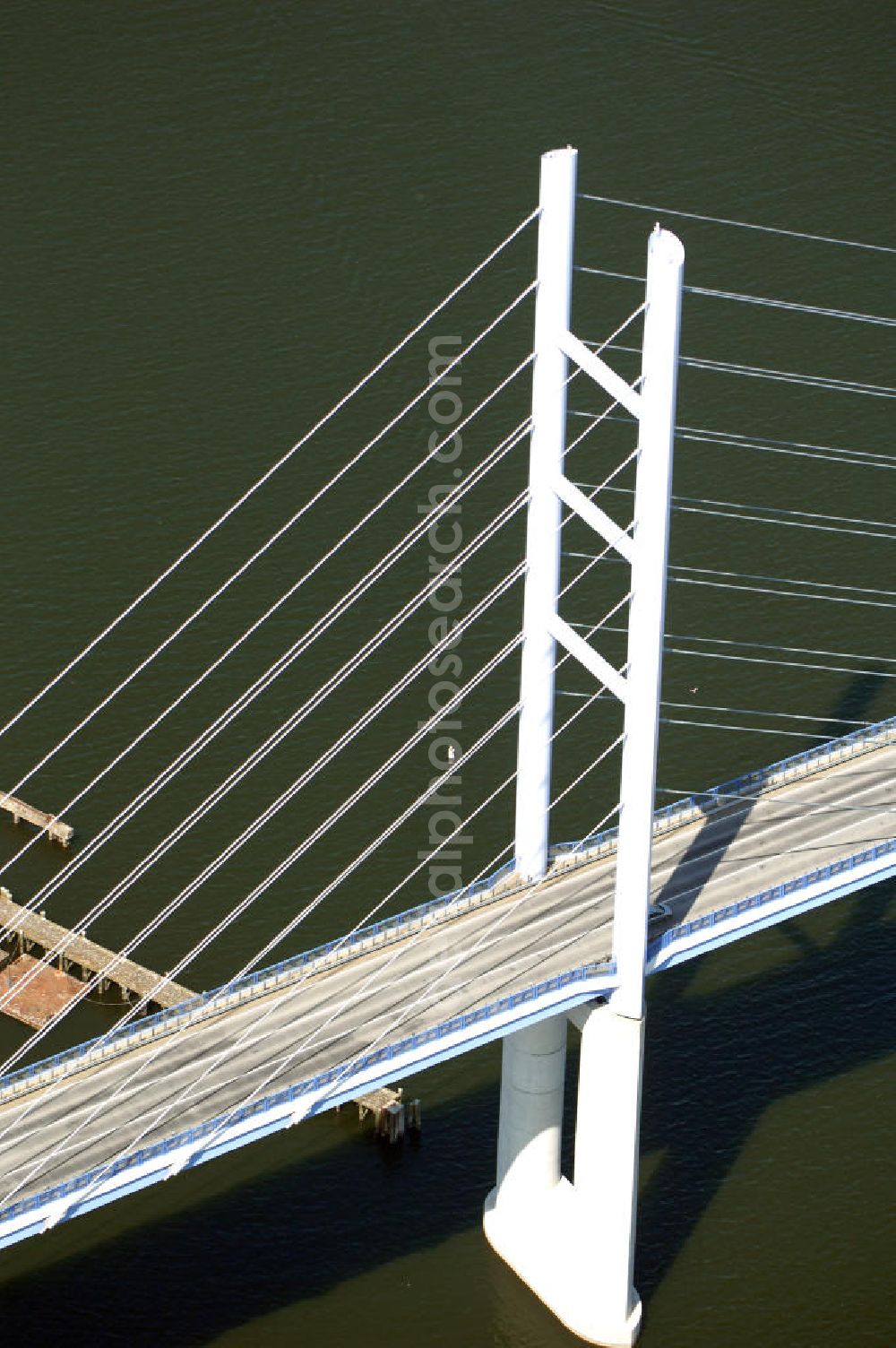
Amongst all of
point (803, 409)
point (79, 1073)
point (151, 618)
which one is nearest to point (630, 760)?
point (79, 1073)

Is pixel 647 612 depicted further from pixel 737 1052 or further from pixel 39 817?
pixel 39 817

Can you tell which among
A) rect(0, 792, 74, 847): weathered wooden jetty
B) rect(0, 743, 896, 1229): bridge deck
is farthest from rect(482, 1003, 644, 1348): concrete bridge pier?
rect(0, 792, 74, 847): weathered wooden jetty

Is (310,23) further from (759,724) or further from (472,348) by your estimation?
(759,724)

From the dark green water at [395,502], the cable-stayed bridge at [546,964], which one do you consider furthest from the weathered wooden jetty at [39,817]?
the cable-stayed bridge at [546,964]

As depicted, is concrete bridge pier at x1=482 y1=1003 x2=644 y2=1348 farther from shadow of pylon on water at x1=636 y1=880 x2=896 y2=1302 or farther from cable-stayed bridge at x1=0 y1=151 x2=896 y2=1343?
shadow of pylon on water at x1=636 y1=880 x2=896 y2=1302

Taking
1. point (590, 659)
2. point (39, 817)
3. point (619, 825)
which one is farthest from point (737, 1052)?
point (39, 817)

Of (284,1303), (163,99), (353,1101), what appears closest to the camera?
(284,1303)
